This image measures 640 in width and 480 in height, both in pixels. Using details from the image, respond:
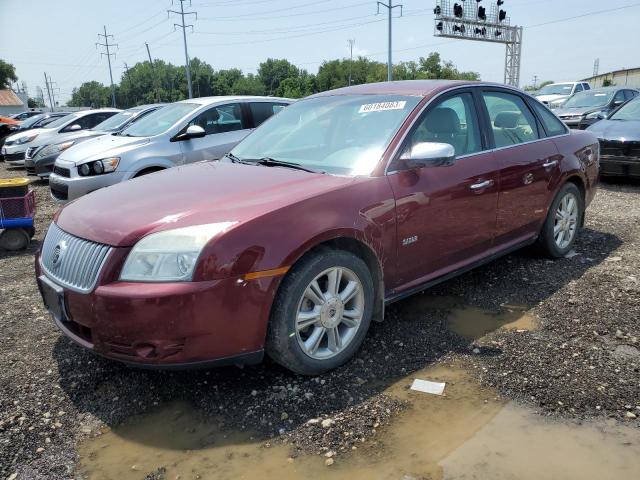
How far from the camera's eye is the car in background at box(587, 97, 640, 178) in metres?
8.16

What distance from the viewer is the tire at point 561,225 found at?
15.7ft

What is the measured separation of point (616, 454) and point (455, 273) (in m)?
1.66

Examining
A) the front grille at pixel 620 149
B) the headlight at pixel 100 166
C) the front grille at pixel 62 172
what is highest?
the headlight at pixel 100 166

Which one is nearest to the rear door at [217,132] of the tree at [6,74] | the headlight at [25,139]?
the headlight at [25,139]

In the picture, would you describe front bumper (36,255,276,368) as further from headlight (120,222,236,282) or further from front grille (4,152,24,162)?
front grille (4,152,24,162)

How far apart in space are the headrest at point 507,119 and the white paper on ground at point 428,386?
2228 millimetres

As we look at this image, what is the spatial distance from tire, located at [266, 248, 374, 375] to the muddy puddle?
1.61 ft

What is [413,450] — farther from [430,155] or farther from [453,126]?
[453,126]

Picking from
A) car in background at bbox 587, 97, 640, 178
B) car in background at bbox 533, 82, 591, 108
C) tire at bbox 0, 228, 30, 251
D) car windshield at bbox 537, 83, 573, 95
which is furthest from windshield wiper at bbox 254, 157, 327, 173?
car windshield at bbox 537, 83, 573, 95

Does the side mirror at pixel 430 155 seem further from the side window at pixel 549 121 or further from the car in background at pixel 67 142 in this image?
the car in background at pixel 67 142

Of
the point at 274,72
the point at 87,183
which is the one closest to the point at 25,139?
the point at 87,183

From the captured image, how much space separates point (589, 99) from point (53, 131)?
14.1m

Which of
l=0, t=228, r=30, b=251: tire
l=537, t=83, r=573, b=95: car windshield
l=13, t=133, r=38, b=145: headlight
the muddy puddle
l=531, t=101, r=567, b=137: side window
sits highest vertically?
l=537, t=83, r=573, b=95: car windshield

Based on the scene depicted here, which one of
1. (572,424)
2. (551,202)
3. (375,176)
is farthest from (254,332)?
(551,202)
